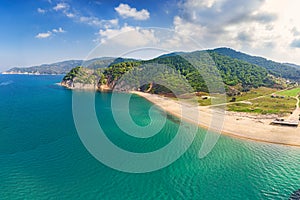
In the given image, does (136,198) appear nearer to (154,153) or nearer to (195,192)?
(195,192)

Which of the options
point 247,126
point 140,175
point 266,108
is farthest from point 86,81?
point 140,175

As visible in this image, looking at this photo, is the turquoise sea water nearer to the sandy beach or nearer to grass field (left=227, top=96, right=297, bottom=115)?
the sandy beach

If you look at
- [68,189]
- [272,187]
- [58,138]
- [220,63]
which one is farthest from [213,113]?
[220,63]

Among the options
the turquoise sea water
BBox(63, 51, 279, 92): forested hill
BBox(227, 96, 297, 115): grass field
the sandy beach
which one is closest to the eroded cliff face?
BBox(63, 51, 279, 92): forested hill

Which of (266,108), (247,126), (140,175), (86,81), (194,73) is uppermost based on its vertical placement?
(194,73)

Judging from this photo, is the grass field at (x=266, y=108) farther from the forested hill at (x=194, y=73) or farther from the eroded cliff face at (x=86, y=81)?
the eroded cliff face at (x=86, y=81)

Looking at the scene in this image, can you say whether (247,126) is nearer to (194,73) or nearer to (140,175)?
(140,175)

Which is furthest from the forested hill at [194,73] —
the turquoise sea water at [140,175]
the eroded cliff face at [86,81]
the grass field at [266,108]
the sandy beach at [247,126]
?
the turquoise sea water at [140,175]
